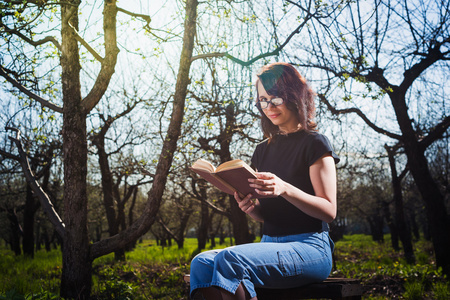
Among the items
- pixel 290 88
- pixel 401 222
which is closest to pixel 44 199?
pixel 290 88

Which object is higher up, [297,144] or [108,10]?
[108,10]

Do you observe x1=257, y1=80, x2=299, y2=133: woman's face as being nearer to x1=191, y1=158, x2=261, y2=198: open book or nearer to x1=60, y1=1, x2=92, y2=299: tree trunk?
x1=191, y1=158, x2=261, y2=198: open book

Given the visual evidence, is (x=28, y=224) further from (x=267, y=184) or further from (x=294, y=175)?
(x=267, y=184)

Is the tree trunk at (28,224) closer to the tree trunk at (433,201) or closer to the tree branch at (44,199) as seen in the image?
the tree branch at (44,199)

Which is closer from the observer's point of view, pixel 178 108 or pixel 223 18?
pixel 178 108

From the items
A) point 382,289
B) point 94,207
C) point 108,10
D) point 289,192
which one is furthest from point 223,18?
point 94,207

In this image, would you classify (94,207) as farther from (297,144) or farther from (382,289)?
(297,144)

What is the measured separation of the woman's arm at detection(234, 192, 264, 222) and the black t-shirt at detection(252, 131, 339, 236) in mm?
54

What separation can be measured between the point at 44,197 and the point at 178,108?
269cm

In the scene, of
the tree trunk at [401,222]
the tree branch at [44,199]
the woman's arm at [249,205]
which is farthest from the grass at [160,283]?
the woman's arm at [249,205]

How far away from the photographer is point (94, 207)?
24.6 m

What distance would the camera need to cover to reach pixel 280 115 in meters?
2.29

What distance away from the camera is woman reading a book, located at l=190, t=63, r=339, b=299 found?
173 cm

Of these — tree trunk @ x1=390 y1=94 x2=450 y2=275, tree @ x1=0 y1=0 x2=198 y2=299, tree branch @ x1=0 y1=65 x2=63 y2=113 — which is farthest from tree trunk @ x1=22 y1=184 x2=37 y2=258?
tree trunk @ x1=390 y1=94 x2=450 y2=275
